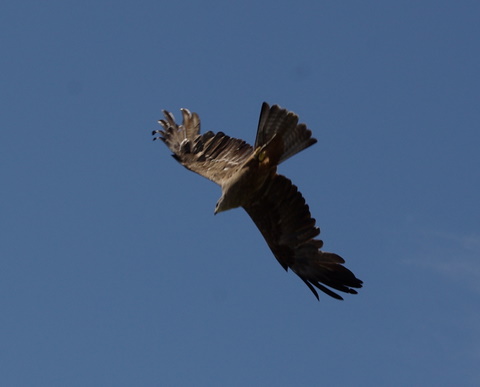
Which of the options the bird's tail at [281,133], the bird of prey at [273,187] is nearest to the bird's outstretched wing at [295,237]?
the bird of prey at [273,187]

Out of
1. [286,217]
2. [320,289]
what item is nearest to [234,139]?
[286,217]

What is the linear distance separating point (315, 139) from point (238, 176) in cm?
117

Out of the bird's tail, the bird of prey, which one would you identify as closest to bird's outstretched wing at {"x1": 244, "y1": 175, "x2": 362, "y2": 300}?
the bird of prey

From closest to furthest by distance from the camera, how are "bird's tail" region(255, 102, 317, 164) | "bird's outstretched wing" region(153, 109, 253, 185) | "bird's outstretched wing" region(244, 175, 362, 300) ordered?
"bird's tail" region(255, 102, 317, 164) → "bird's outstretched wing" region(244, 175, 362, 300) → "bird's outstretched wing" region(153, 109, 253, 185)

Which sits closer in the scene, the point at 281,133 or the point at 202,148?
the point at 281,133

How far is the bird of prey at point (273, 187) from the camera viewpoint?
12.8m

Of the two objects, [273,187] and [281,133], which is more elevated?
[281,133]

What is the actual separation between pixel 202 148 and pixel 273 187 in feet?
5.84

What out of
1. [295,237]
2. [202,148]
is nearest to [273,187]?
[295,237]

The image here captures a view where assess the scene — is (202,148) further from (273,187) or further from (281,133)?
(281,133)

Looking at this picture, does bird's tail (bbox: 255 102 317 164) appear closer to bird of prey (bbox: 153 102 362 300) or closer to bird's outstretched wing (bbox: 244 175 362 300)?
bird of prey (bbox: 153 102 362 300)

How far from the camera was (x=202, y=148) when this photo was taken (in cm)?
1465

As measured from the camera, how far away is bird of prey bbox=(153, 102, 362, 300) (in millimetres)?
12781

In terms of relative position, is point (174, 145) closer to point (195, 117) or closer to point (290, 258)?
point (195, 117)
